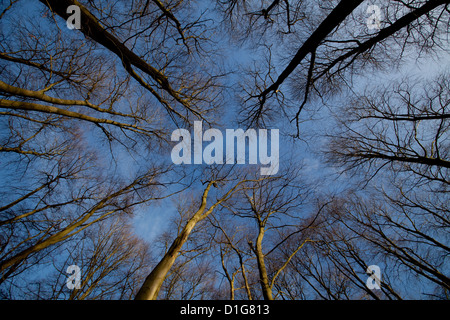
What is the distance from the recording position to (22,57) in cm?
386

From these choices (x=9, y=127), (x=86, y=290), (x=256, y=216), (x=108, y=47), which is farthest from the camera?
(x=86, y=290)

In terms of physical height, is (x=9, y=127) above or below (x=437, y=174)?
above

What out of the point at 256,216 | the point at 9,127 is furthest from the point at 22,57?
the point at 256,216

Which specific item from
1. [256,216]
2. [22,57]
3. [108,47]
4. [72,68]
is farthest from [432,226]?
[22,57]

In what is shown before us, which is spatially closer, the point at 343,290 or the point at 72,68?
the point at 72,68

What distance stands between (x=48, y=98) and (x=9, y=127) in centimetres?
349

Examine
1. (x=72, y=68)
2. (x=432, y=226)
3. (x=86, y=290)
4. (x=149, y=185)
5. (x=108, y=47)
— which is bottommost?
(x=86, y=290)

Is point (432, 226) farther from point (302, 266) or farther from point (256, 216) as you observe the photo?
point (256, 216)
